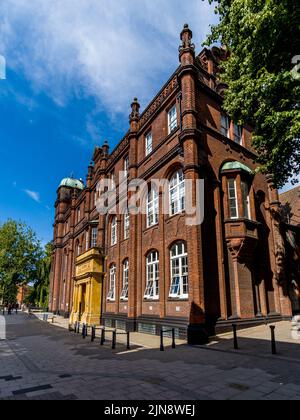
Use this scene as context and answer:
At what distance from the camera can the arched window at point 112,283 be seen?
2088cm

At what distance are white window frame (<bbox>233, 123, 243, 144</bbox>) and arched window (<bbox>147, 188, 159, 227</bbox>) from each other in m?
5.98

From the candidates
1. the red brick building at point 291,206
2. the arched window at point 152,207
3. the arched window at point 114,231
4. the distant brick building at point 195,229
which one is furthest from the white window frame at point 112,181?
the red brick building at point 291,206

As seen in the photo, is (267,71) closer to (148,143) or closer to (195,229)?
(195,229)

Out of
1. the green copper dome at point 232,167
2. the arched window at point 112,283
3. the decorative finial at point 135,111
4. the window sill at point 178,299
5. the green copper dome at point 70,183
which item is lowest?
the window sill at point 178,299

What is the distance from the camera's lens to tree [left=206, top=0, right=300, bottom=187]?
8.80 m

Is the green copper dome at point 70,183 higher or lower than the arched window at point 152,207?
higher

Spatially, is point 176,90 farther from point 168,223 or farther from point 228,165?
point 168,223

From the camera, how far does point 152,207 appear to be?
17172 millimetres

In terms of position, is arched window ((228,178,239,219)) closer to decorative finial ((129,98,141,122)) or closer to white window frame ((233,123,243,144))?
white window frame ((233,123,243,144))

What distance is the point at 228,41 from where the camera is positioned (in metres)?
11.5

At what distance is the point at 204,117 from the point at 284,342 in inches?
438

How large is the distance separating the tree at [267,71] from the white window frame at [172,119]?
4179 millimetres

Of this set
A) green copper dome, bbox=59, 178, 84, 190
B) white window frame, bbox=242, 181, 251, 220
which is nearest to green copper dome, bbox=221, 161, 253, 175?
white window frame, bbox=242, 181, 251, 220

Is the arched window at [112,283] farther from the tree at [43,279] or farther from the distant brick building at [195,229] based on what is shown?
the tree at [43,279]
